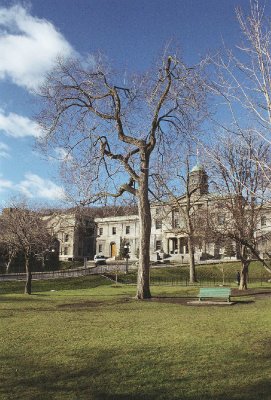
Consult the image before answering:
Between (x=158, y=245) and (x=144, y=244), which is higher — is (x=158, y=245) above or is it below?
above

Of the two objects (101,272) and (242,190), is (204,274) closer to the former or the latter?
(101,272)

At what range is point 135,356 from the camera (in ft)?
28.9

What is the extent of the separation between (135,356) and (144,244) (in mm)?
14414

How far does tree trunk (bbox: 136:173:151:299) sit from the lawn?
7427 millimetres

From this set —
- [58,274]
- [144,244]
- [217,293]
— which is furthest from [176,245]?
[217,293]

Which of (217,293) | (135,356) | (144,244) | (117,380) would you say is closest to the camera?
(117,380)

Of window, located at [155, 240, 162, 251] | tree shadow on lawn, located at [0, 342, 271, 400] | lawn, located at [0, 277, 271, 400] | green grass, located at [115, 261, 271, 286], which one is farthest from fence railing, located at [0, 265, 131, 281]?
tree shadow on lawn, located at [0, 342, 271, 400]

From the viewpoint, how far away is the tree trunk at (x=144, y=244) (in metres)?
22.7

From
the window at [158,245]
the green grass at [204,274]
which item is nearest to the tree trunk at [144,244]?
the green grass at [204,274]

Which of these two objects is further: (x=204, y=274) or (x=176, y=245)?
(x=176, y=245)

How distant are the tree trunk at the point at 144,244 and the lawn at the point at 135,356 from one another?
7.43 metres

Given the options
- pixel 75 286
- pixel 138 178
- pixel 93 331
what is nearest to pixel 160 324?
pixel 93 331

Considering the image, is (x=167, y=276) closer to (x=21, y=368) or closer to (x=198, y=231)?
(x=198, y=231)

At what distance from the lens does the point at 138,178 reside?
78.6 ft
